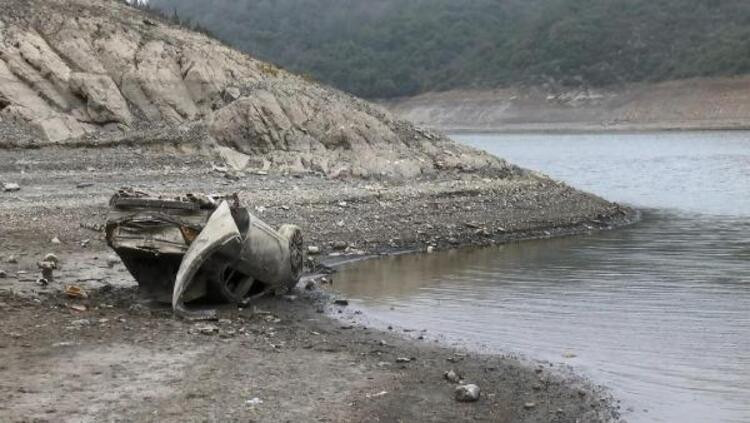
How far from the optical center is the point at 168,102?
24.5 meters

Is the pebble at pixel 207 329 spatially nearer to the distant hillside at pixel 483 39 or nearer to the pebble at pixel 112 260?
the pebble at pixel 112 260

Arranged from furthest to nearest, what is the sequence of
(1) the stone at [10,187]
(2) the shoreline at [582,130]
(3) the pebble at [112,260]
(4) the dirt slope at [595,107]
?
(4) the dirt slope at [595,107], (2) the shoreline at [582,130], (1) the stone at [10,187], (3) the pebble at [112,260]

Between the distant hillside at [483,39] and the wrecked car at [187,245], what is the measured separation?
273ft

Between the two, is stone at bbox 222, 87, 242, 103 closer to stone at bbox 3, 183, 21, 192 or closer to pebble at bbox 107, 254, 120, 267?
stone at bbox 3, 183, 21, 192

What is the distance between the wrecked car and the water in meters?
2.06

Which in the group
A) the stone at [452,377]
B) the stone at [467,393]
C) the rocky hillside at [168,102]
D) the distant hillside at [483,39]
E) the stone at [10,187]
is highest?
the distant hillside at [483,39]

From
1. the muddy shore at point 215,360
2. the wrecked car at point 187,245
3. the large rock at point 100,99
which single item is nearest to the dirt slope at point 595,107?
the large rock at point 100,99

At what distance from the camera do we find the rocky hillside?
2275 centimetres

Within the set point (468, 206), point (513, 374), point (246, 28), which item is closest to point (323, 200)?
point (468, 206)

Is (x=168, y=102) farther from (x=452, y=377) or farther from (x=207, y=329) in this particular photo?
(x=452, y=377)

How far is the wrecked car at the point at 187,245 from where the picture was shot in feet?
34.2

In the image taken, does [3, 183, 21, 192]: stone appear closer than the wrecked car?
No

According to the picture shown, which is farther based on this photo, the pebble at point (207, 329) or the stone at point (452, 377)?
the pebble at point (207, 329)

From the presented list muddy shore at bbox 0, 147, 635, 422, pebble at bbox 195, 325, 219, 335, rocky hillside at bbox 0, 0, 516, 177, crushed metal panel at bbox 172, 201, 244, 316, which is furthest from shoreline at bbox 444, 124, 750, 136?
pebble at bbox 195, 325, 219, 335
